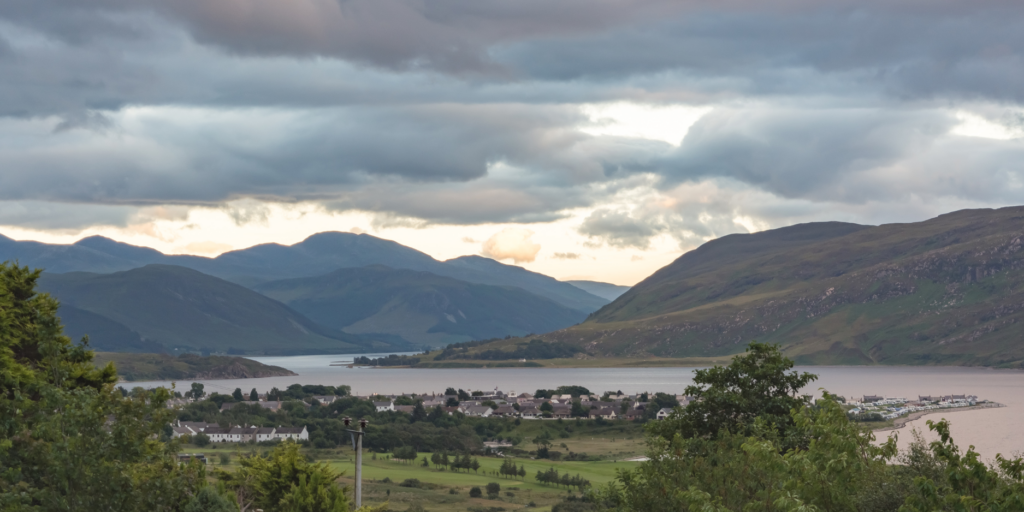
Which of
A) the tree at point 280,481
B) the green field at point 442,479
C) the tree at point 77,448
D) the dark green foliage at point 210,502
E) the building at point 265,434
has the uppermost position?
the tree at point 77,448

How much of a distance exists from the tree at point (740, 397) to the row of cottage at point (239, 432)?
114 m

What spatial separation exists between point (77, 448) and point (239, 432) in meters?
136

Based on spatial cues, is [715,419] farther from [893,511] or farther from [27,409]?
[27,409]

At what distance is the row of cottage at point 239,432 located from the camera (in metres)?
150

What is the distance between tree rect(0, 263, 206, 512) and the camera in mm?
23703

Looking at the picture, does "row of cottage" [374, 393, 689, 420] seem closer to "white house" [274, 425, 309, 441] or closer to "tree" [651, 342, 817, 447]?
"white house" [274, 425, 309, 441]

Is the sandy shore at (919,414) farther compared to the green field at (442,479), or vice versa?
the sandy shore at (919,414)

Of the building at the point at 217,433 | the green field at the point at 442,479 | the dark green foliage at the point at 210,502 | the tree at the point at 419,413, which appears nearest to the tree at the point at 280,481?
the dark green foliage at the point at 210,502

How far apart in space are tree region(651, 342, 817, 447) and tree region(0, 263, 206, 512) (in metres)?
23.2

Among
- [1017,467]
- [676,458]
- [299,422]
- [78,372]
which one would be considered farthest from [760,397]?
[299,422]

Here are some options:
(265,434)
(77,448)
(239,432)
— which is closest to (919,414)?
(265,434)

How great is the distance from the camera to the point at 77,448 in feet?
78.1

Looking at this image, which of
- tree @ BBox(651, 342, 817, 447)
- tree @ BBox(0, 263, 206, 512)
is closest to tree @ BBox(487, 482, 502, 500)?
tree @ BBox(651, 342, 817, 447)

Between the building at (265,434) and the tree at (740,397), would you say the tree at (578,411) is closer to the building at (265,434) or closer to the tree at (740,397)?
the building at (265,434)
